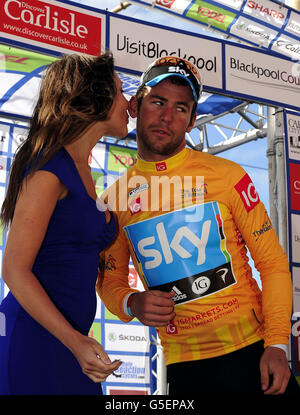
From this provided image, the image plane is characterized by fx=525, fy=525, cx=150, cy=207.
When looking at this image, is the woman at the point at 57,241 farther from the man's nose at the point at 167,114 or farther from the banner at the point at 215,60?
the banner at the point at 215,60

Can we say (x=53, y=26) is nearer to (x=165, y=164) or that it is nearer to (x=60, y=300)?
(x=165, y=164)

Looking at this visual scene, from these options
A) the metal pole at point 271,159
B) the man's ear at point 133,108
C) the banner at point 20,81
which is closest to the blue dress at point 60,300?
the man's ear at point 133,108

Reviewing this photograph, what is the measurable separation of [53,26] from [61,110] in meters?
2.61

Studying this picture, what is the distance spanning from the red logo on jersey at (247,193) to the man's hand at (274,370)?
2.10 ft

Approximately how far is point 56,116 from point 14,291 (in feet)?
1.76

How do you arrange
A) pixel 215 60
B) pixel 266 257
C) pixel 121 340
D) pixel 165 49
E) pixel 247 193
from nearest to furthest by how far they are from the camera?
1. pixel 266 257
2. pixel 247 193
3. pixel 165 49
4. pixel 215 60
5. pixel 121 340

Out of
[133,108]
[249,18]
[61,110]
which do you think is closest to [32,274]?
[61,110]

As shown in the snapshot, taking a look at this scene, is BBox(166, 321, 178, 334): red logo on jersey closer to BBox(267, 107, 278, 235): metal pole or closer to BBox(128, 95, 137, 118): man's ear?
BBox(128, 95, 137, 118): man's ear

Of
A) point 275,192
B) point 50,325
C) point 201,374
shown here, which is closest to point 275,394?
point 201,374

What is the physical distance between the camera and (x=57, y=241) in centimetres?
152

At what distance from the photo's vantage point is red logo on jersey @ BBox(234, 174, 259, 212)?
2.39 m

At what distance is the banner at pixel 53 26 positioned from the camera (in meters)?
3.79

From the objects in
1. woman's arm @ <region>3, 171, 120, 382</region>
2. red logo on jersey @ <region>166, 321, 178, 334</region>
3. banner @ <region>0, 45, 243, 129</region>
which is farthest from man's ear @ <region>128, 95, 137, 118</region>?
banner @ <region>0, 45, 243, 129</region>
